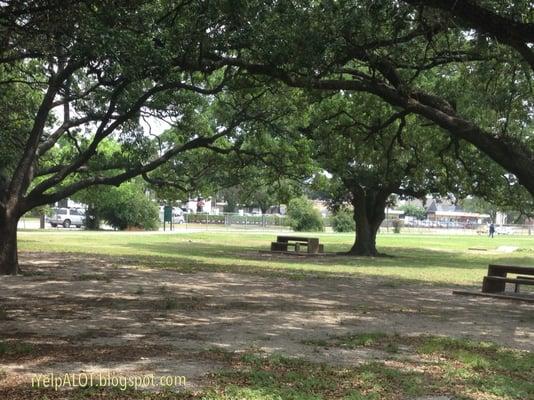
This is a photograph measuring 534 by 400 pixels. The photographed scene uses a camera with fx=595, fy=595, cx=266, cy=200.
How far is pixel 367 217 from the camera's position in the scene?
31.1 meters

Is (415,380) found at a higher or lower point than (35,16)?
lower

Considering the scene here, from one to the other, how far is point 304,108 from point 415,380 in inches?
535

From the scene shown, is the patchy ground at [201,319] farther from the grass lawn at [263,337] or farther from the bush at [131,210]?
the bush at [131,210]

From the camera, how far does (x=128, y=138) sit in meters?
18.9

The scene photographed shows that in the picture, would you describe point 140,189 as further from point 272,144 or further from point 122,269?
point 122,269

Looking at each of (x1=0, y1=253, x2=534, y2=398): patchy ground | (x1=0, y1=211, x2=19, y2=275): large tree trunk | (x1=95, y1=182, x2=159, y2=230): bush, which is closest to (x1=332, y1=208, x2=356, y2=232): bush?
(x1=95, y1=182, x2=159, y2=230): bush

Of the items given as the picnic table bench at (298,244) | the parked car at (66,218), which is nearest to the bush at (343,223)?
the parked car at (66,218)

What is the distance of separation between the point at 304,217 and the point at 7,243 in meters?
52.7

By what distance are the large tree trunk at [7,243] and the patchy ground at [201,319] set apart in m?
0.47

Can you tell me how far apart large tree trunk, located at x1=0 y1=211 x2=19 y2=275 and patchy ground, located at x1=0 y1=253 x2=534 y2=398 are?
471 mm

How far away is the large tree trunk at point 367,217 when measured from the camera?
3045 cm

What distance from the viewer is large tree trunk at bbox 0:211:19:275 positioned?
1459cm

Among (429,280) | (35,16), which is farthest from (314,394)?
(429,280)

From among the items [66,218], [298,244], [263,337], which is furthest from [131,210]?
[263,337]
